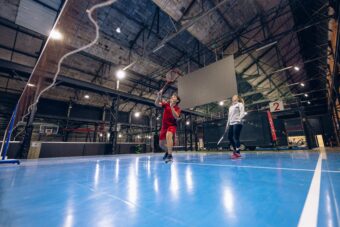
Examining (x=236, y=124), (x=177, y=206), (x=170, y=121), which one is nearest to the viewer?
(x=177, y=206)

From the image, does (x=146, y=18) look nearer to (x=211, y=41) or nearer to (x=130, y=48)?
(x=130, y=48)

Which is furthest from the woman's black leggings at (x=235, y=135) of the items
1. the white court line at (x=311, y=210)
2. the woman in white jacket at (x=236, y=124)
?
the white court line at (x=311, y=210)

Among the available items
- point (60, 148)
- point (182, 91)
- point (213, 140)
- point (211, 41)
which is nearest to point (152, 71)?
point (182, 91)

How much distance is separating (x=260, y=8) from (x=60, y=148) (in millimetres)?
11611

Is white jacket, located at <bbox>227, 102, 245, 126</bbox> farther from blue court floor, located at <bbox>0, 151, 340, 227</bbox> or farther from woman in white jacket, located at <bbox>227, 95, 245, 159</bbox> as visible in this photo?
blue court floor, located at <bbox>0, 151, 340, 227</bbox>

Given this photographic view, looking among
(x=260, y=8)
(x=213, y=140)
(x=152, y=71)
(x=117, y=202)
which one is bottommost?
(x=117, y=202)

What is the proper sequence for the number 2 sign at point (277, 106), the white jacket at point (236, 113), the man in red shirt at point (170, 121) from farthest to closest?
1. the number 2 sign at point (277, 106)
2. the white jacket at point (236, 113)
3. the man in red shirt at point (170, 121)

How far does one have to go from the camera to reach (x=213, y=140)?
9992 mm

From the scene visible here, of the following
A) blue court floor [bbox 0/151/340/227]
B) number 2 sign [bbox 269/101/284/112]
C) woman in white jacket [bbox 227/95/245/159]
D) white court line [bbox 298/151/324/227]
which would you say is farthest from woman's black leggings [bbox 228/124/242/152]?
number 2 sign [bbox 269/101/284/112]

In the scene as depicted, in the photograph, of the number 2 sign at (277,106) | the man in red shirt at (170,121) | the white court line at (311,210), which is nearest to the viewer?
the white court line at (311,210)

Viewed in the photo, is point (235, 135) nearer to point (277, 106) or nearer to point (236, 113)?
point (236, 113)

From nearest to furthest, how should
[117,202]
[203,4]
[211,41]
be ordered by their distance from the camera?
[117,202], [203,4], [211,41]

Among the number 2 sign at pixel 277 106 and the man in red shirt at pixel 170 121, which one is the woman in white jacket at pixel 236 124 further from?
the number 2 sign at pixel 277 106

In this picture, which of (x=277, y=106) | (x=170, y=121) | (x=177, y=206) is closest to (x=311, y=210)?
(x=177, y=206)
